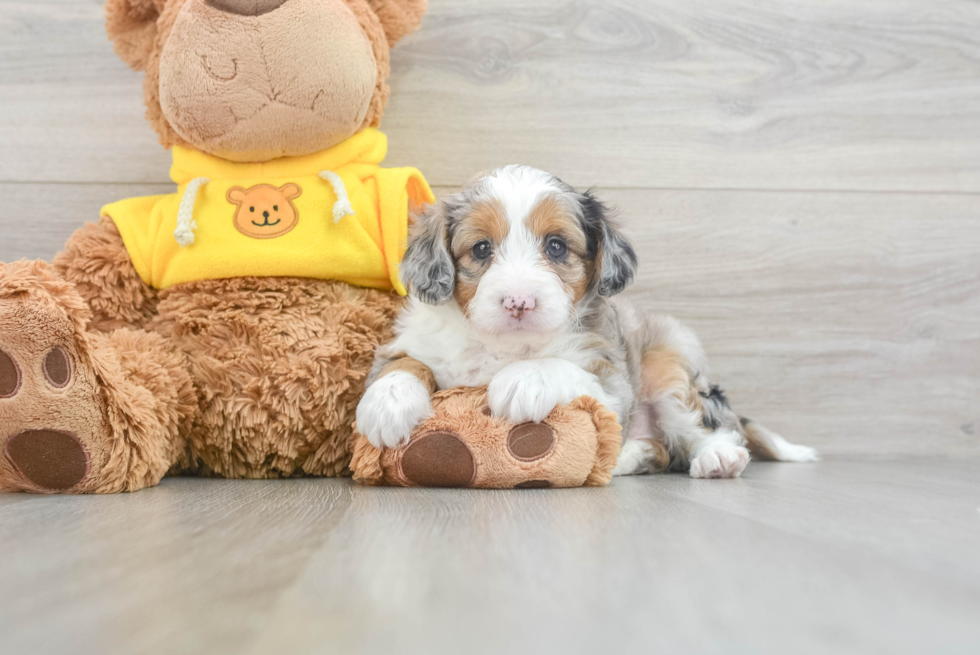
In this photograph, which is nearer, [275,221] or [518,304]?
[518,304]

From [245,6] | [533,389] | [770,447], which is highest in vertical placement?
[245,6]

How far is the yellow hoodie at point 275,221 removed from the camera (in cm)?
180

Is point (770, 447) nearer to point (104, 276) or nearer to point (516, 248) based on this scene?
point (516, 248)

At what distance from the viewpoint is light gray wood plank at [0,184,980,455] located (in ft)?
7.89

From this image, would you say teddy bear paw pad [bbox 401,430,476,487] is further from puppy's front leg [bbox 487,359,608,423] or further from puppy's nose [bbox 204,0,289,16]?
puppy's nose [bbox 204,0,289,16]

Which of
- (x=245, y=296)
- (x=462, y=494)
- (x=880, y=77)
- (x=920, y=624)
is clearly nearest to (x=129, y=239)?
(x=245, y=296)

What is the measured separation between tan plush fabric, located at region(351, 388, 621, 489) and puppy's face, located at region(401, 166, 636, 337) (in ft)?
0.62

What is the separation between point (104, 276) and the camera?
184 cm

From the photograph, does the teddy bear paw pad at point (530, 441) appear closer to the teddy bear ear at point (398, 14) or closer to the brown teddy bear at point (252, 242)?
the brown teddy bear at point (252, 242)

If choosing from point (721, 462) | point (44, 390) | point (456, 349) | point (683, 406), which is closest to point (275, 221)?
point (456, 349)

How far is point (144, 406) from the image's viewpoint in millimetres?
1545

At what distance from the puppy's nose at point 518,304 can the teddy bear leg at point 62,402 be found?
767 mm

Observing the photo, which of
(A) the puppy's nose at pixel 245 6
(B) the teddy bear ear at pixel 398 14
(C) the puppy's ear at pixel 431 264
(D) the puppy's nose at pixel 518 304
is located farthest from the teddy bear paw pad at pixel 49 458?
(B) the teddy bear ear at pixel 398 14

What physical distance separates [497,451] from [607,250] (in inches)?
20.8
